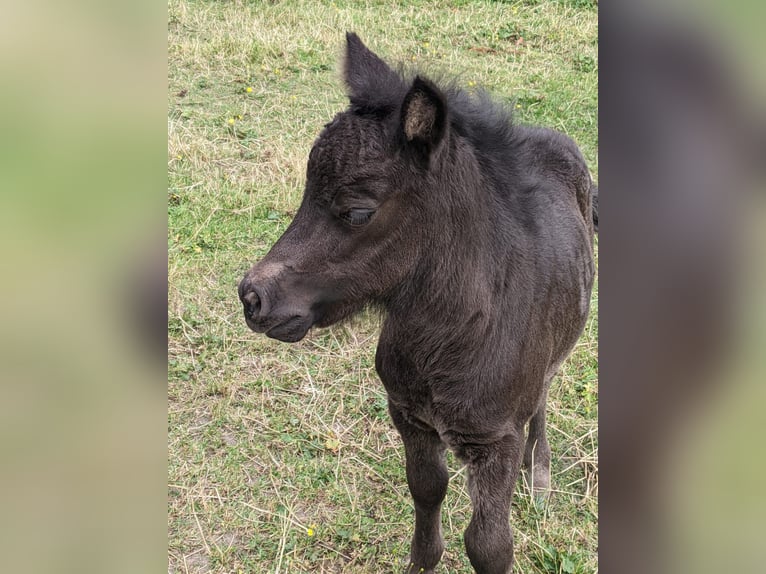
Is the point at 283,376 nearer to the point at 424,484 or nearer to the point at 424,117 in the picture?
the point at 424,484

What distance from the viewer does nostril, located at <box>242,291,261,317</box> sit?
2.11m

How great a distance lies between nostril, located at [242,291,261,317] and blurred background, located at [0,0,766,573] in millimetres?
1263

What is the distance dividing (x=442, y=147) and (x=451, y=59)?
592 cm

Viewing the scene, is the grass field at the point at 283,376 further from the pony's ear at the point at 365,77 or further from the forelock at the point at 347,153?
the forelock at the point at 347,153

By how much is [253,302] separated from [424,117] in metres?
0.83

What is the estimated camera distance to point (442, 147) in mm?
2242

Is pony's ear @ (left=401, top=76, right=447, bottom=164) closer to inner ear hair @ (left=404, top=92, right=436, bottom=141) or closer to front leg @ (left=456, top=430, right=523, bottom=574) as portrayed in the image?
inner ear hair @ (left=404, top=92, right=436, bottom=141)

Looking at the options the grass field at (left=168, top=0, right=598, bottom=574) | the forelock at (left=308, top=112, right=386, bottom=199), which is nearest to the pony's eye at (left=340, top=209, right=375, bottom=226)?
the forelock at (left=308, top=112, right=386, bottom=199)

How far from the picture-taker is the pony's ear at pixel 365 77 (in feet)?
7.38
